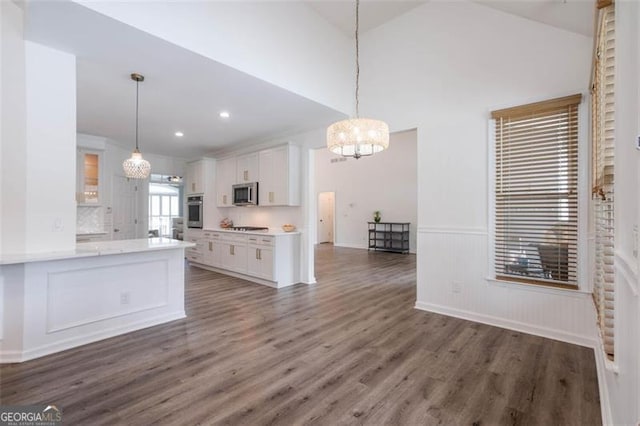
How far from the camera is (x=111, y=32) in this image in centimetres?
247

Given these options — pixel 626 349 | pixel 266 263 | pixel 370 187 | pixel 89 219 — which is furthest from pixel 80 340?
pixel 370 187

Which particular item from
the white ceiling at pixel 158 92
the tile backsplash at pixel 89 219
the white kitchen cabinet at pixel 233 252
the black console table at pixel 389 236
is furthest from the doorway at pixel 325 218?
the tile backsplash at pixel 89 219

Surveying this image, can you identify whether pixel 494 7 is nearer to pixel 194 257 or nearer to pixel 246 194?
pixel 246 194

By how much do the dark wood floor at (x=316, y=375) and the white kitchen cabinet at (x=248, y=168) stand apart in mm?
3053

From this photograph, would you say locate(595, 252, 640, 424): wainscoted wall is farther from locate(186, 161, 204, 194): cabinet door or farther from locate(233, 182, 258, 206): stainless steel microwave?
locate(186, 161, 204, 194): cabinet door

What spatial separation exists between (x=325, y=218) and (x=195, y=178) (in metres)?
6.35

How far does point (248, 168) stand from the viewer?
6.21m

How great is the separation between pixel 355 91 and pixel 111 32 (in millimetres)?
3161

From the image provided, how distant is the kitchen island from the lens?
101 inches

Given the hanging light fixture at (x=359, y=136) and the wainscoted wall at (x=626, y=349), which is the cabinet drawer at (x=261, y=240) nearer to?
the hanging light fixture at (x=359, y=136)

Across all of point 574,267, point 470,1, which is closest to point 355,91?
point 470,1

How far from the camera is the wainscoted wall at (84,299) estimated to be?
8.40ft

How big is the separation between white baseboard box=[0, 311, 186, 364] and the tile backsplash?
3801 mm

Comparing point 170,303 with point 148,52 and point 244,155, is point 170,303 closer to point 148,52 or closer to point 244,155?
point 148,52
